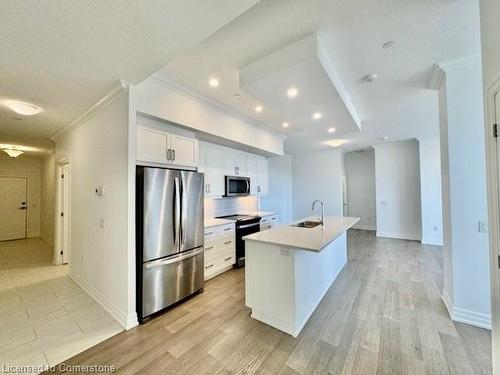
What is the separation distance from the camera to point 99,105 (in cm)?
281

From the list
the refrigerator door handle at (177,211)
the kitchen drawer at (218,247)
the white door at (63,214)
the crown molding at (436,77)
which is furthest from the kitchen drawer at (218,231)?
the crown molding at (436,77)

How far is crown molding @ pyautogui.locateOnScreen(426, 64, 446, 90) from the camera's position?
2459 millimetres

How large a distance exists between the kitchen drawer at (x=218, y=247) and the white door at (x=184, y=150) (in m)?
1.35

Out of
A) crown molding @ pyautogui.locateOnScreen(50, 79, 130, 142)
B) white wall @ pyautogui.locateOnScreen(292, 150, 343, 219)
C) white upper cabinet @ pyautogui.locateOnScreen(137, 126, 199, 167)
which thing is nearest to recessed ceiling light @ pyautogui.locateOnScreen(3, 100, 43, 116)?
crown molding @ pyautogui.locateOnScreen(50, 79, 130, 142)

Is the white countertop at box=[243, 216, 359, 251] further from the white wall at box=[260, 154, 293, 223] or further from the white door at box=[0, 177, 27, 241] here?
Answer: the white door at box=[0, 177, 27, 241]

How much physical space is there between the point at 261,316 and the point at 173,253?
1.28 m

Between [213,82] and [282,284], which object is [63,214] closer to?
[213,82]

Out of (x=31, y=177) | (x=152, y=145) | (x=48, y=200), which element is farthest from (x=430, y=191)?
(x=31, y=177)

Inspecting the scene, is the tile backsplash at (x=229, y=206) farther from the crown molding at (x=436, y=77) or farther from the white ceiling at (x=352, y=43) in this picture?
the crown molding at (x=436, y=77)

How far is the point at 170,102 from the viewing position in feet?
8.98

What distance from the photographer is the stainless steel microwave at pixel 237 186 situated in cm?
428

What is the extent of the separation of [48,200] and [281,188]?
24.4ft

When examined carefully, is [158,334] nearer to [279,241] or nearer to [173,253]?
[173,253]

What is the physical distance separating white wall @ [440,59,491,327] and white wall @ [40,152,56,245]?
8.47 meters
